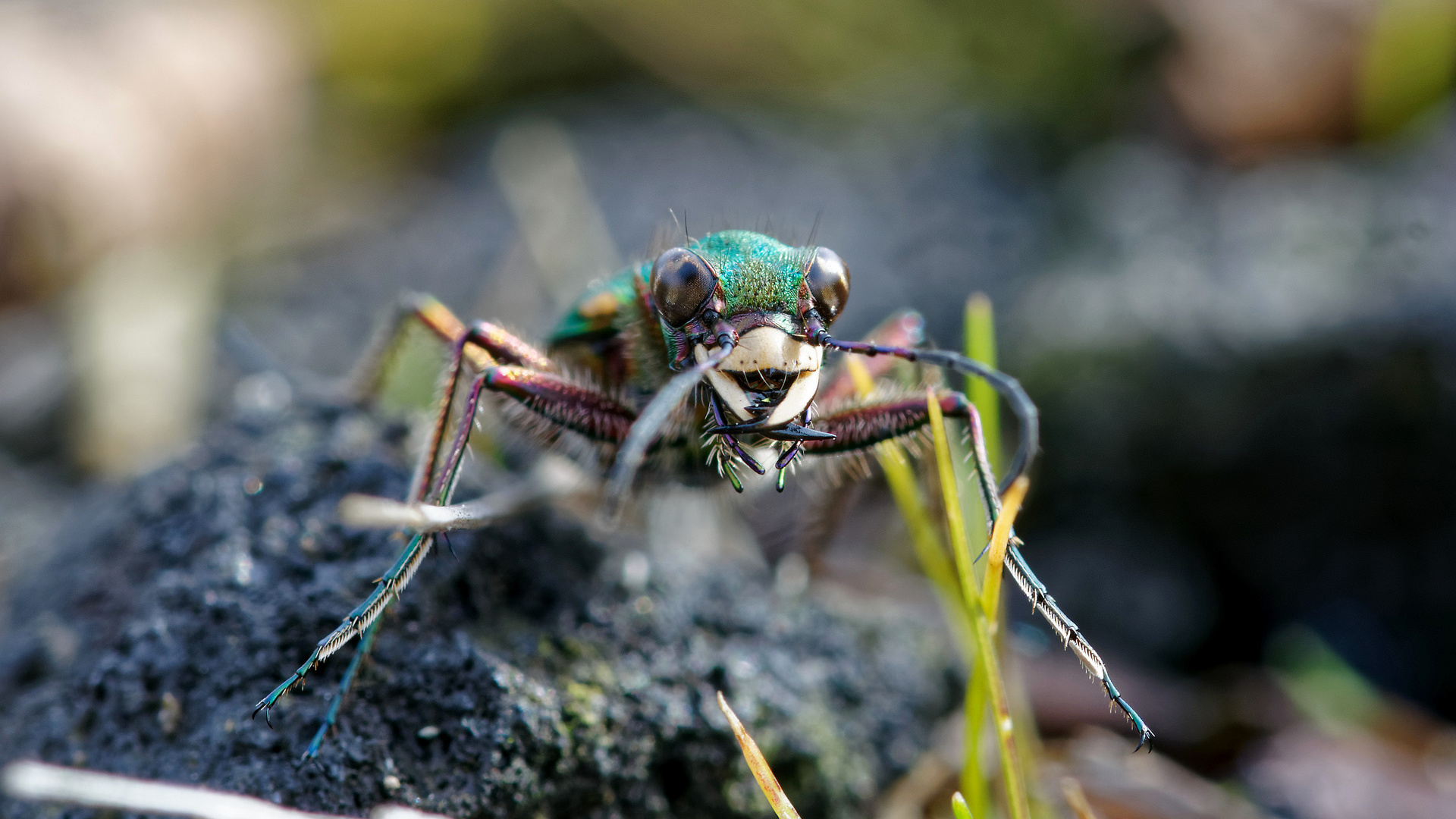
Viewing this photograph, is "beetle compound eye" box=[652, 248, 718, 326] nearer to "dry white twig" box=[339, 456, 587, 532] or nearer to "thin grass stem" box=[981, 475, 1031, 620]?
"dry white twig" box=[339, 456, 587, 532]

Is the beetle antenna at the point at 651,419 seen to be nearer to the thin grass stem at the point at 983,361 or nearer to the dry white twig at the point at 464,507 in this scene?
the dry white twig at the point at 464,507

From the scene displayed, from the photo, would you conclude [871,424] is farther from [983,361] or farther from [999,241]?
[999,241]

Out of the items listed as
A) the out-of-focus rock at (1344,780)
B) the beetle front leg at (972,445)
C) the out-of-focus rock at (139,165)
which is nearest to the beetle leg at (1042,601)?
the beetle front leg at (972,445)

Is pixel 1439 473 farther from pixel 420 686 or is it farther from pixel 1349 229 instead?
pixel 420 686

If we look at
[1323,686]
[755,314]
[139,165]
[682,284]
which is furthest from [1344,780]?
[139,165]

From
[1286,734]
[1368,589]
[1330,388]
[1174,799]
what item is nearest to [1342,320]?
[1330,388]

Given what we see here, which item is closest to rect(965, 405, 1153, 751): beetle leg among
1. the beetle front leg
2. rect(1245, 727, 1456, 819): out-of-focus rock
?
the beetle front leg
